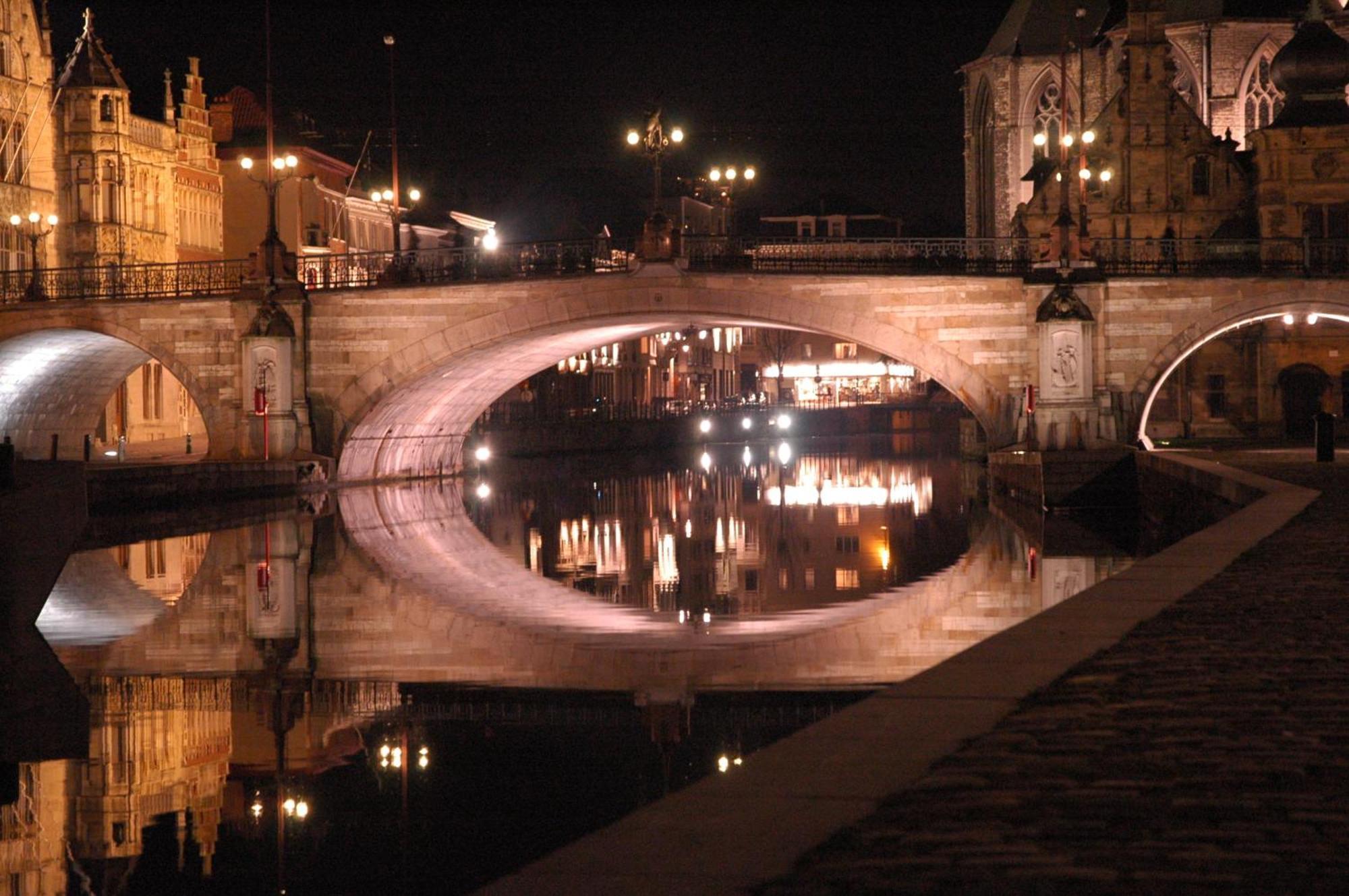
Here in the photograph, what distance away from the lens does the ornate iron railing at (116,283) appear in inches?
1889

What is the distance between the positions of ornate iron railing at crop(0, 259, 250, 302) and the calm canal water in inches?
508

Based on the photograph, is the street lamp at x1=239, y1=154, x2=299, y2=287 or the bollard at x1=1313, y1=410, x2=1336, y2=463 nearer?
the bollard at x1=1313, y1=410, x2=1336, y2=463

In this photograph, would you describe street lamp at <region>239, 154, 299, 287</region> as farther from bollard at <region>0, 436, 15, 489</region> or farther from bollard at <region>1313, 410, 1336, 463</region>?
bollard at <region>0, 436, 15, 489</region>

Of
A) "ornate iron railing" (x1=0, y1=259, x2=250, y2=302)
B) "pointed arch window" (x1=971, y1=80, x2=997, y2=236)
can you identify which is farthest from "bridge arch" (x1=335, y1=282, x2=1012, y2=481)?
"pointed arch window" (x1=971, y1=80, x2=997, y2=236)

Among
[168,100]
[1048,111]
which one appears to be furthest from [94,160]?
[1048,111]

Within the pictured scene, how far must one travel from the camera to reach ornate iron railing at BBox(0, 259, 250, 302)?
48.0m

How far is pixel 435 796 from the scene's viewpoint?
1091cm

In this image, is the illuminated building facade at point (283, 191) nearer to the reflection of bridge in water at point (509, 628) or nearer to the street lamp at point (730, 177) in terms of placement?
the street lamp at point (730, 177)

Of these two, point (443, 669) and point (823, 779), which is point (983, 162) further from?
point (823, 779)

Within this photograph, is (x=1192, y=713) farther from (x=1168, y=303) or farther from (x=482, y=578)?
(x=1168, y=303)

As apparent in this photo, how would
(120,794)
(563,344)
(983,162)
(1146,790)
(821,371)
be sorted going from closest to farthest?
(1146,790), (120,794), (563,344), (983,162), (821,371)

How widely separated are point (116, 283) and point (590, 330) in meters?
11.8

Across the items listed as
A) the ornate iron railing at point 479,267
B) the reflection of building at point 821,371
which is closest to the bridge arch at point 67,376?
the ornate iron railing at point 479,267

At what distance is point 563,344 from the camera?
167 feet
